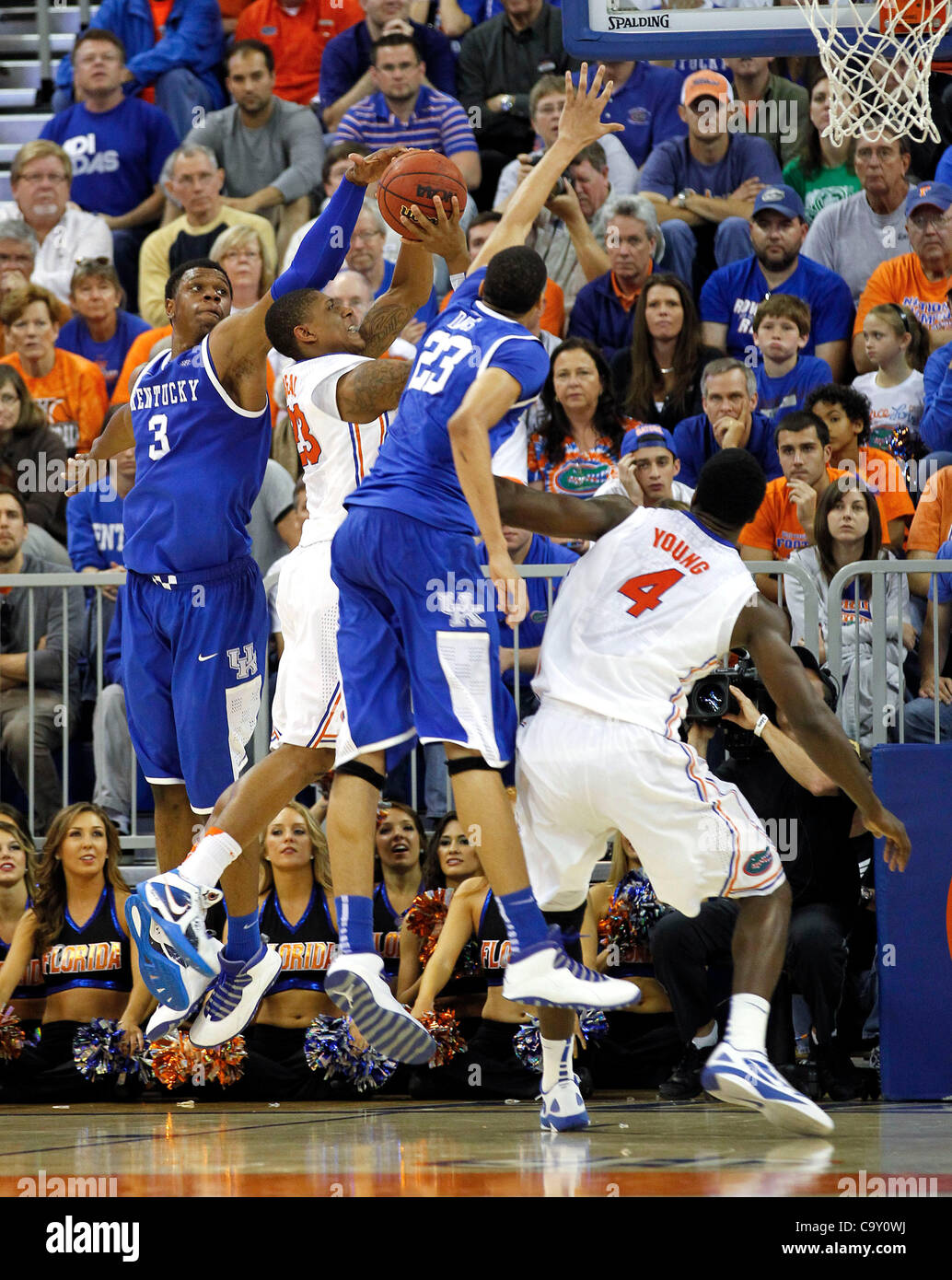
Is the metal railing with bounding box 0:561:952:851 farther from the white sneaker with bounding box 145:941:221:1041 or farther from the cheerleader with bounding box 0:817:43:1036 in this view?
the white sneaker with bounding box 145:941:221:1041

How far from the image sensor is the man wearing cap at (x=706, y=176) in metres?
11.2

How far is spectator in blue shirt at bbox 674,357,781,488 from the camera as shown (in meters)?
9.61

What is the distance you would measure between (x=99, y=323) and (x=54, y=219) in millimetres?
1344

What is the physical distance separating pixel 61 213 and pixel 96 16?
8.83 feet

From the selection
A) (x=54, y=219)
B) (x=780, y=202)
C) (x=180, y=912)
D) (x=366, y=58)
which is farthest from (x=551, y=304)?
(x=180, y=912)

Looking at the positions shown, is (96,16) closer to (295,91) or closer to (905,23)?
(295,91)

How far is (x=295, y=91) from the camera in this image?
44.8ft

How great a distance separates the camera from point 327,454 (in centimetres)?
697

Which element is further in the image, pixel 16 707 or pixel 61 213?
pixel 61 213

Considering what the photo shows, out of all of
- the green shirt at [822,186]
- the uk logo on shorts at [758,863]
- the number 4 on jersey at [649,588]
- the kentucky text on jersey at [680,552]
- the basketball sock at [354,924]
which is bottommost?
the basketball sock at [354,924]

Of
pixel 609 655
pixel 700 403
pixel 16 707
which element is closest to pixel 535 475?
pixel 700 403

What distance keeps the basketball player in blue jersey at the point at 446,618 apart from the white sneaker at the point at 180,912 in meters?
0.52

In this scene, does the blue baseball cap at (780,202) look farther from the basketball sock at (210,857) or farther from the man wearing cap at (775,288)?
the basketball sock at (210,857)

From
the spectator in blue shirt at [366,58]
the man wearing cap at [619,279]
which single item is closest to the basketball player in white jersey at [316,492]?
the man wearing cap at [619,279]
